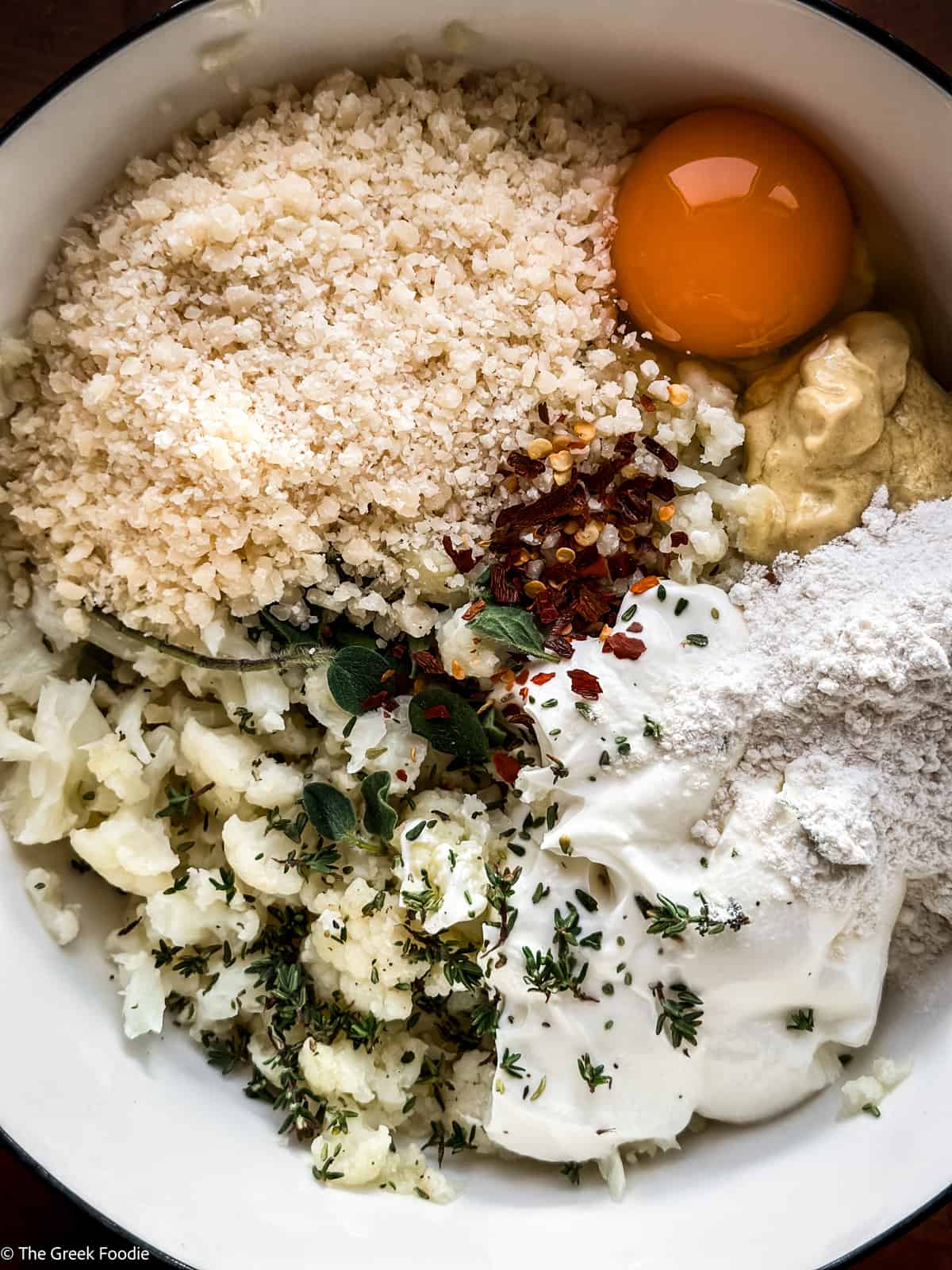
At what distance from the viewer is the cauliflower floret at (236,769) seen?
148 cm

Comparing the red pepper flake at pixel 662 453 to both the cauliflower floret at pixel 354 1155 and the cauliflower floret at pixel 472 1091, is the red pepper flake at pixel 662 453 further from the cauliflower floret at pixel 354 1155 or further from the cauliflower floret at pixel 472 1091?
the cauliflower floret at pixel 354 1155

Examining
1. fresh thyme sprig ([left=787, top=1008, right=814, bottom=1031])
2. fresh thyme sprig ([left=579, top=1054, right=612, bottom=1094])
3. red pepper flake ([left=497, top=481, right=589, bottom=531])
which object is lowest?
fresh thyme sprig ([left=787, top=1008, right=814, bottom=1031])

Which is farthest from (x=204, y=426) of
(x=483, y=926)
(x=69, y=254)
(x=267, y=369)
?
(x=483, y=926)

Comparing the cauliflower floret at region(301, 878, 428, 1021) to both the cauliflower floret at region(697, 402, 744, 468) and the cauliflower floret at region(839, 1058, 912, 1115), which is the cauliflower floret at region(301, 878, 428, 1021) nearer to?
the cauliflower floret at region(839, 1058, 912, 1115)

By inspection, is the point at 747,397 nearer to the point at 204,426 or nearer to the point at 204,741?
the point at 204,426

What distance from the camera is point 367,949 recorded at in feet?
4.75

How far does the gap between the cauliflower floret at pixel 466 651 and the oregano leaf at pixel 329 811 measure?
23 centimetres

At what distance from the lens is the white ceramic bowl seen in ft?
4.40

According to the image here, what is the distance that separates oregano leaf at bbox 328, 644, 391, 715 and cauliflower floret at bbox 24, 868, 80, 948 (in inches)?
19.3

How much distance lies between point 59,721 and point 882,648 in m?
1.07

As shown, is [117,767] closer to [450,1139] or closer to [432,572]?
[432,572]

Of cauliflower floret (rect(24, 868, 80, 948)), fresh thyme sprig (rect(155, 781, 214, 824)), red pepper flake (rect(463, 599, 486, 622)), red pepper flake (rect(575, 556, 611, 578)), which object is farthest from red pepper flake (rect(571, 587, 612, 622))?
cauliflower floret (rect(24, 868, 80, 948))

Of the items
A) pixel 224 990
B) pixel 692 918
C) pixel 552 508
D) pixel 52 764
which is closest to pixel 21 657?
pixel 52 764

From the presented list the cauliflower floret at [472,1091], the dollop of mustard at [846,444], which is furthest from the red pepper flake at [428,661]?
the cauliflower floret at [472,1091]
